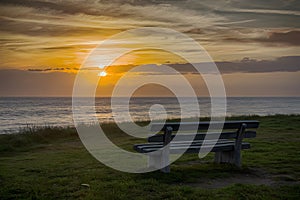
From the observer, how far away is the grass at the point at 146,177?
5.55 metres

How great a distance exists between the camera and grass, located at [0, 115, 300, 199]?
555 centimetres

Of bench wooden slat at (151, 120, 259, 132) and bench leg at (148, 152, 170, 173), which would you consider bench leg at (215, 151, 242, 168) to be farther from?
bench leg at (148, 152, 170, 173)

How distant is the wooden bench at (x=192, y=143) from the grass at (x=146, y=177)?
35cm

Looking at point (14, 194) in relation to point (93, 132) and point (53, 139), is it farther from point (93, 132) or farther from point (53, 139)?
point (93, 132)

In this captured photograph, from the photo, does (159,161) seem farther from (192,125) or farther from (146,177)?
(192,125)

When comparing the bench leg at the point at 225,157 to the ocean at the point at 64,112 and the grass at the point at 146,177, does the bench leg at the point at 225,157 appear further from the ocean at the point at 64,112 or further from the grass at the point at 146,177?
the ocean at the point at 64,112

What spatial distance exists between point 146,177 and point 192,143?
1290 millimetres

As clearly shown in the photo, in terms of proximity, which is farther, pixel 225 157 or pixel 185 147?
pixel 225 157

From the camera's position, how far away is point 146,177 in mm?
6629

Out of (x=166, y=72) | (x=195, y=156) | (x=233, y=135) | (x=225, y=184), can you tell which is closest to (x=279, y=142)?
(x=195, y=156)

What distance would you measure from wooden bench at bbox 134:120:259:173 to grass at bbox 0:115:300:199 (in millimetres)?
347

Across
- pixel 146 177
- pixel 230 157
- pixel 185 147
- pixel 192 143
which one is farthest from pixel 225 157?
pixel 146 177

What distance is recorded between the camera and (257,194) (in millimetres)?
5496

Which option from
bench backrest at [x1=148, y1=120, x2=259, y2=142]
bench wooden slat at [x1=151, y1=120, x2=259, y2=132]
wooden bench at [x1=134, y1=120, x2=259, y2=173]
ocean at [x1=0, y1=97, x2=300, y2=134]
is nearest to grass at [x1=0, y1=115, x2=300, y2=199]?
wooden bench at [x1=134, y1=120, x2=259, y2=173]
